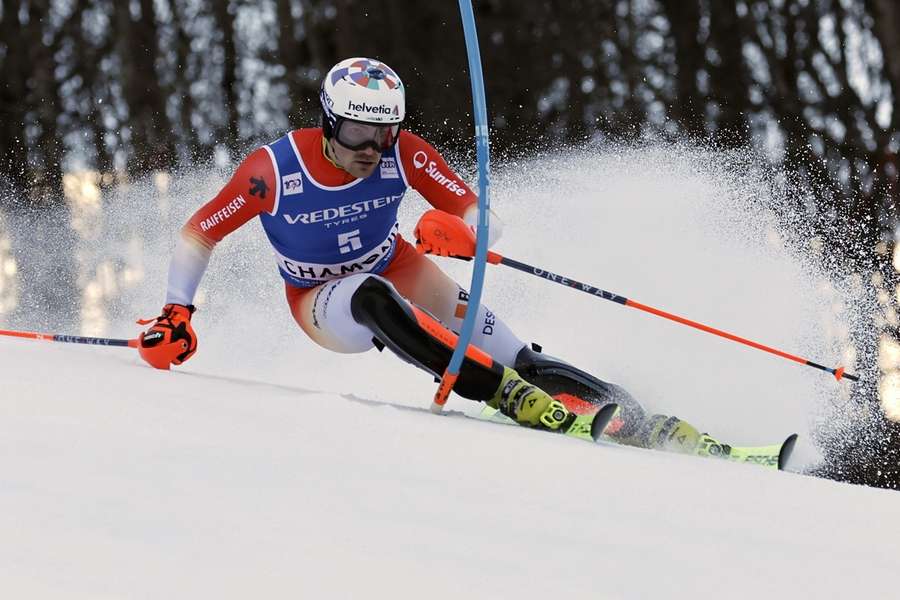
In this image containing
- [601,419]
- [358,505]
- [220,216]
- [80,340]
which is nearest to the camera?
[358,505]

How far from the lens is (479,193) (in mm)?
3547

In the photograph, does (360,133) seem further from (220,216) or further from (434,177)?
(220,216)

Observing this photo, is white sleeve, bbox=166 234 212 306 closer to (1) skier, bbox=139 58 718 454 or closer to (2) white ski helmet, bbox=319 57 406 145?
(1) skier, bbox=139 58 718 454

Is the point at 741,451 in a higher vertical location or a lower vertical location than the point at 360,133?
lower

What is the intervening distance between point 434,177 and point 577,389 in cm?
92

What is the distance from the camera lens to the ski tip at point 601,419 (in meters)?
3.50

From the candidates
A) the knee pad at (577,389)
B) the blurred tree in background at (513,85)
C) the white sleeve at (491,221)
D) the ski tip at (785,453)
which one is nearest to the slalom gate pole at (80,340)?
the white sleeve at (491,221)

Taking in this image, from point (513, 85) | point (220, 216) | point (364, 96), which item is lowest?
point (220, 216)

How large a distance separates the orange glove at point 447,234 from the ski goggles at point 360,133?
31 centimetres

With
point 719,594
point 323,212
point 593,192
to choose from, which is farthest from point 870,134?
point 719,594

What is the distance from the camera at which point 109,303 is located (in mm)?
9078

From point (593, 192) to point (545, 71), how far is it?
354 centimetres

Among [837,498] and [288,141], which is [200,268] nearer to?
[288,141]

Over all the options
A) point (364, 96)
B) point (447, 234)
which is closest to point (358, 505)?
point (447, 234)
